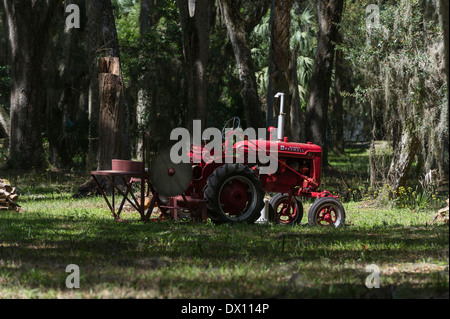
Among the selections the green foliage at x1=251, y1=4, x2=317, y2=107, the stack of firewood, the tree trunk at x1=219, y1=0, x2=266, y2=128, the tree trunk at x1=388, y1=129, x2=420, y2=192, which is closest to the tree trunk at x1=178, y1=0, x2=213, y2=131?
the tree trunk at x1=219, y1=0, x2=266, y2=128

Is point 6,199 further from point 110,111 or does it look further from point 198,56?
point 198,56

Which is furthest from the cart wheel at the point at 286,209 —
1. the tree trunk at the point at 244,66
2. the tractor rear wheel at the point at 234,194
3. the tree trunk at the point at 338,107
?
the tree trunk at the point at 338,107

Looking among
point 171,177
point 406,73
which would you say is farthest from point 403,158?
point 171,177

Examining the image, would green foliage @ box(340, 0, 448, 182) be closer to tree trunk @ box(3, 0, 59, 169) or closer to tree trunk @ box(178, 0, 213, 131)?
tree trunk @ box(178, 0, 213, 131)

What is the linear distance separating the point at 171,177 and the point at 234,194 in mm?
951

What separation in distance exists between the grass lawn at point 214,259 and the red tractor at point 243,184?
38 cm

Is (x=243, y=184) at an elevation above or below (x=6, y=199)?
above

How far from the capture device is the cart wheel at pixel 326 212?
392 inches

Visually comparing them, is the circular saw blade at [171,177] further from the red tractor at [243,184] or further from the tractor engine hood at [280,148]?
the tractor engine hood at [280,148]

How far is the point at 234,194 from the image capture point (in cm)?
973

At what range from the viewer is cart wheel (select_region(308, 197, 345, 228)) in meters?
9.96
